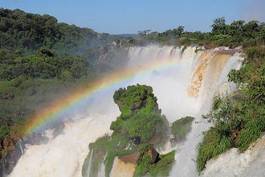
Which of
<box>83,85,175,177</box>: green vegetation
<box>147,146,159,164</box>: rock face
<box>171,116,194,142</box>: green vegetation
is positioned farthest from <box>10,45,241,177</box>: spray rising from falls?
<box>147,146,159,164</box>: rock face

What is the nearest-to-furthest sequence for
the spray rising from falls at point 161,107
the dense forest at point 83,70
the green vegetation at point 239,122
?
1. the green vegetation at point 239,122
2. the dense forest at point 83,70
3. the spray rising from falls at point 161,107

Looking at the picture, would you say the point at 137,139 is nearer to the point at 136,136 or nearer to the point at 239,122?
the point at 136,136

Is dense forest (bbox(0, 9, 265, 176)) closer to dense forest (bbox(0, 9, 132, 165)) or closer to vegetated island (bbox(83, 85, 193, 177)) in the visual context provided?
dense forest (bbox(0, 9, 132, 165))

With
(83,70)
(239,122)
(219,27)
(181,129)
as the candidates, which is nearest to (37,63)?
(83,70)

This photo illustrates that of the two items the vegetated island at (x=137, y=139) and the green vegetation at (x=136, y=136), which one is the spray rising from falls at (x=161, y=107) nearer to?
the vegetated island at (x=137, y=139)

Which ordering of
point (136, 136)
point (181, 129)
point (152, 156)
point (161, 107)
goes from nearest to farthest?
point (152, 156) < point (181, 129) < point (136, 136) < point (161, 107)

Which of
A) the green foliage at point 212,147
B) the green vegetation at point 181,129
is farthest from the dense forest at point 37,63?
the green foliage at point 212,147

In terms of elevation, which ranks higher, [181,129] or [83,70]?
[181,129]
